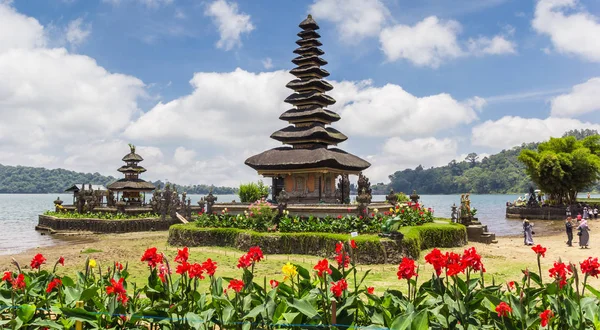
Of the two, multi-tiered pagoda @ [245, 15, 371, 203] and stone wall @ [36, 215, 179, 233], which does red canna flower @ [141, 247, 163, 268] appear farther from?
stone wall @ [36, 215, 179, 233]

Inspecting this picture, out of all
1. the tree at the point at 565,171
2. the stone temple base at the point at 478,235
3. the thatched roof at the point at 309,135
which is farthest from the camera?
the tree at the point at 565,171

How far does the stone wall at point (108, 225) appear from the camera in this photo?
38.0m

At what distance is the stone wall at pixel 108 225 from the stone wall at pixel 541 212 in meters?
45.0

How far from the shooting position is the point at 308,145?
3148cm

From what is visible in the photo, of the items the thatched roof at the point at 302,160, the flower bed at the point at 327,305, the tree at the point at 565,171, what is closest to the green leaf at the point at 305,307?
the flower bed at the point at 327,305

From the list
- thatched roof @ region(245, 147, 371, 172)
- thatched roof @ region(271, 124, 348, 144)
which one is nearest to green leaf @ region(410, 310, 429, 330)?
thatched roof @ region(245, 147, 371, 172)

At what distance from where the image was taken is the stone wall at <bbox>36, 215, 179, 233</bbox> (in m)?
38.0

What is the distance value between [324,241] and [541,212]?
47.0 m

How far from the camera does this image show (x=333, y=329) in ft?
16.9

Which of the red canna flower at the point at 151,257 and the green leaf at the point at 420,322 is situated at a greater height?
the red canna flower at the point at 151,257

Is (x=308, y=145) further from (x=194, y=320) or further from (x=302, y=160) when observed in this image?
(x=194, y=320)

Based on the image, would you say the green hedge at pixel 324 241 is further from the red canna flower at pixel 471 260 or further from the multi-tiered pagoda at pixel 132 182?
the multi-tiered pagoda at pixel 132 182

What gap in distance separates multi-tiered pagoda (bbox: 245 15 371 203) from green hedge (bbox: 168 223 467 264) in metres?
8.08

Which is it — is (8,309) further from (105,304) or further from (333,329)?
(333,329)
